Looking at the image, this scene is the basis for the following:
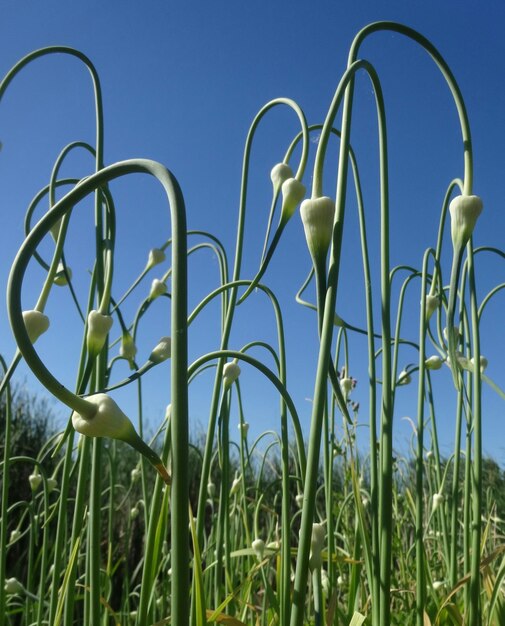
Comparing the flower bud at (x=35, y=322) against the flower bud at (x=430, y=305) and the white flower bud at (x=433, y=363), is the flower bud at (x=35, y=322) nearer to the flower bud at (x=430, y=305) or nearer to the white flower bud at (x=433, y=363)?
the flower bud at (x=430, y=305)

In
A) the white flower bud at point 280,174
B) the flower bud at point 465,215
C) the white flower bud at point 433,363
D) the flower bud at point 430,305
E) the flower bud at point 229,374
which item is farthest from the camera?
the white flower bud at point 433,363

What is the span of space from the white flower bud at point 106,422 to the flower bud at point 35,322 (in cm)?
33

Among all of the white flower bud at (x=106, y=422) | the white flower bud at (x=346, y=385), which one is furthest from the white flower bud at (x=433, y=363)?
the white flower bud at (x=106, y=422)

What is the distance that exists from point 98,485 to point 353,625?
394mm

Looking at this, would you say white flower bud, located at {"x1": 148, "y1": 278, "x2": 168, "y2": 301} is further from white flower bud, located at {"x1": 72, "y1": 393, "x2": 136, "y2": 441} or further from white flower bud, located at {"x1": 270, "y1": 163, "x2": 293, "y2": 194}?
white flower bud, located at {"x1": 72, "y1": 393, "x2": 136, "y2": 441}

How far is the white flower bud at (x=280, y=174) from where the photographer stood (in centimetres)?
101

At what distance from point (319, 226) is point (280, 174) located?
433 mm

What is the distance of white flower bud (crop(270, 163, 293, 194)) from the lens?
39.7 inches

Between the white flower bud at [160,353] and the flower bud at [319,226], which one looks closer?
the flower bud at [319,226]

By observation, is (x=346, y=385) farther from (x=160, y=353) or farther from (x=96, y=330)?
(x=96, y=330)

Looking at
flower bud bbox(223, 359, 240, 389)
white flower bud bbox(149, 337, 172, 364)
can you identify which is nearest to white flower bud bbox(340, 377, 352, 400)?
flower bud bbox(223, 359, 240, 389)

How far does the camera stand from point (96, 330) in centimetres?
83

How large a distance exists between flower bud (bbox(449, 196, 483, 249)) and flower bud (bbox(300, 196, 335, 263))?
0.63 feet

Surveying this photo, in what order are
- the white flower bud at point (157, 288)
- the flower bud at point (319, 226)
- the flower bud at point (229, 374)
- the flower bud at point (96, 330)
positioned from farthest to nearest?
the white flower bud at point (157, 288)
the flower bud at point (229, 374)
the flower bud at point (96, 330)
the flower bud at point (319, 226)
